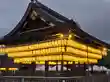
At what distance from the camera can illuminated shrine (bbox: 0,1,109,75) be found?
39.5 feet

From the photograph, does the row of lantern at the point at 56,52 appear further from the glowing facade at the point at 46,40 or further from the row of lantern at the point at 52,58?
the row of lantern at the point at 52,58

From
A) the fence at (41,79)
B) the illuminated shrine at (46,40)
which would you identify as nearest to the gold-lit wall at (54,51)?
the illuminated shrine at (46,40)

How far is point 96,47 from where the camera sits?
54.9 ft

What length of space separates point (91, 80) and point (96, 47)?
16.1ft

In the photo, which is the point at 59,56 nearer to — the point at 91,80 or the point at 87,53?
the point at 87,53

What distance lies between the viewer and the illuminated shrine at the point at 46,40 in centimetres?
1205

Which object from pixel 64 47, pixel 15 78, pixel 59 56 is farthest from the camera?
pixel 59 56

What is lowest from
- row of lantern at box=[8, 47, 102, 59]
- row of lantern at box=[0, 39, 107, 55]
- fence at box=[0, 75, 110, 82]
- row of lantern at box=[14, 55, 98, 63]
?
fence at box=[0, 75, 110, 82]

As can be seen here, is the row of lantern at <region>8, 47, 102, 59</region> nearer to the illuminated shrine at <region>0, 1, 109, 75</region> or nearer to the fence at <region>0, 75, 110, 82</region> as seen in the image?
the illuminated shrine at <region>0, 1, 109, 75</region>

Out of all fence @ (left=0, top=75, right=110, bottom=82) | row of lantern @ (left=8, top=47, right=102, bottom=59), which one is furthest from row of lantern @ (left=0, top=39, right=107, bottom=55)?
fence @ (left=0, top=75, right=110, bottom=82)

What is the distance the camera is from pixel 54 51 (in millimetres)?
14125

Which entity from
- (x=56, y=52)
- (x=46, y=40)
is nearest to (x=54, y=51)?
(x=56, y=52)

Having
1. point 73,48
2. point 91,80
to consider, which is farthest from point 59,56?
point 91,80

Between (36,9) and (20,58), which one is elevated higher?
(36,9)
